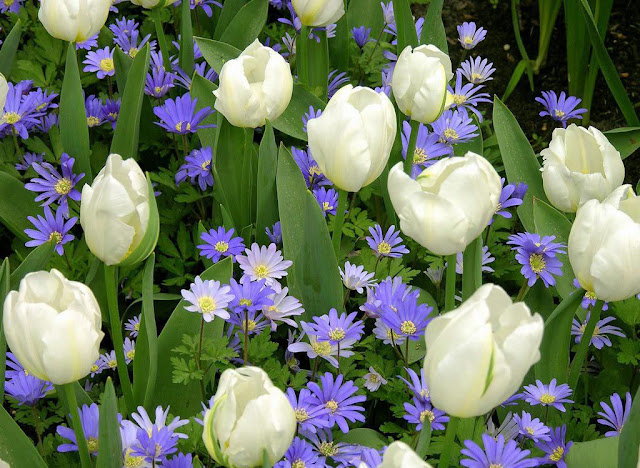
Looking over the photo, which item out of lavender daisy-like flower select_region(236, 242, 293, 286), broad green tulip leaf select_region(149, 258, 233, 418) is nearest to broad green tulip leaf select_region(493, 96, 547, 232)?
lavender daisy-like flower select_region(236, 242, 293, 286)

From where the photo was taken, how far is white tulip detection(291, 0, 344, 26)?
1.67 metres

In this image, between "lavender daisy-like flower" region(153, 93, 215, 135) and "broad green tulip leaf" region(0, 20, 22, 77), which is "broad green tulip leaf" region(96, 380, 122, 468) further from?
"broad green tulip leaf" region(0, 20, 22, 77)

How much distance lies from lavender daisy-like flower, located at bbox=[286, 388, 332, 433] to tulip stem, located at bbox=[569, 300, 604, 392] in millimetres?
404

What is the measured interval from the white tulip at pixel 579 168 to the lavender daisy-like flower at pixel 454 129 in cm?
25

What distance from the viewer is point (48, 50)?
2006 mm

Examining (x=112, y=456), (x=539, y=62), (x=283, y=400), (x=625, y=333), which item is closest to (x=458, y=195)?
(x=283, y=400)

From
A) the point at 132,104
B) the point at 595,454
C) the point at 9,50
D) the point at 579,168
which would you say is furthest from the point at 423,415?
the point at 9,50

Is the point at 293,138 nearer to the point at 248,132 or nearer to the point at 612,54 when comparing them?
the point at 248,132

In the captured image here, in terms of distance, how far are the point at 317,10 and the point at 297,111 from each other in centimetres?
24

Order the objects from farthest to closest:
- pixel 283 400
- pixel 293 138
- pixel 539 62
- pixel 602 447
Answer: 1. pixel 539 62
2. pixel 293 138
3. pixel 602 447
4. pixel 283 400

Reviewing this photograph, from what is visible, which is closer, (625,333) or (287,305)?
(287,305)

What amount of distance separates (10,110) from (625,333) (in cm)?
123

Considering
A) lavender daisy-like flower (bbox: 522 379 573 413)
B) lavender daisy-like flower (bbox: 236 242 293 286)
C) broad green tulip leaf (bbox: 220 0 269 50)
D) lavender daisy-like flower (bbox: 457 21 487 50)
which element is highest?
broad green tulip leaf (bbox: 220 0 269 50)

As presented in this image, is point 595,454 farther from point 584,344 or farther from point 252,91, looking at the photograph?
point 252,91
